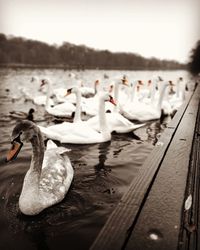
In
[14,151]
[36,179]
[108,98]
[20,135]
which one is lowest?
[36,179]

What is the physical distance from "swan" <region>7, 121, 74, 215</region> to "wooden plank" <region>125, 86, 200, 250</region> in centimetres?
164

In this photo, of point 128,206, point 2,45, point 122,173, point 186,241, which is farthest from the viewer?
point 2,45

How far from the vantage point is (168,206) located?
268cm

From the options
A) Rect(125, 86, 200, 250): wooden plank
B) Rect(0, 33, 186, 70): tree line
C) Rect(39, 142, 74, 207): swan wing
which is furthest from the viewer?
Rect(0, 33, 186, 70): tree line

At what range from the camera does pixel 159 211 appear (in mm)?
2605

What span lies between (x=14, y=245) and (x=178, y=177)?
2.02 meters

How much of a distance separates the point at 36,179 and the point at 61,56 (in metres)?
84.4

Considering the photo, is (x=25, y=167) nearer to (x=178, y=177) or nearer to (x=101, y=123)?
(x=101, y=123)

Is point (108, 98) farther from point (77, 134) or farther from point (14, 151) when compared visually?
point (14, 151)

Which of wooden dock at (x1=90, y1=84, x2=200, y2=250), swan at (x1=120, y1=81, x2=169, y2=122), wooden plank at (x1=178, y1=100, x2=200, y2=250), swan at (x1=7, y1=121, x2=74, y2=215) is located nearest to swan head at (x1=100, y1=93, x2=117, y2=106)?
swan at (x1=120, y1=81, x2=169, y2=122)

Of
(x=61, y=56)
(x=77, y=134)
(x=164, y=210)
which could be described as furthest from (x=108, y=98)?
(x=61, y=56)

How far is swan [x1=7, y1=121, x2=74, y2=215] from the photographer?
398cm

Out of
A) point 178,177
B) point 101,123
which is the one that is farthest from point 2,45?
point 178,177

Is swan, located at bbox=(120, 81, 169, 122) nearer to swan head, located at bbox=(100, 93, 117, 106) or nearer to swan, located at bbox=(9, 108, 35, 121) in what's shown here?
swan head, located at bbox=(100, 93, 117, 106)
